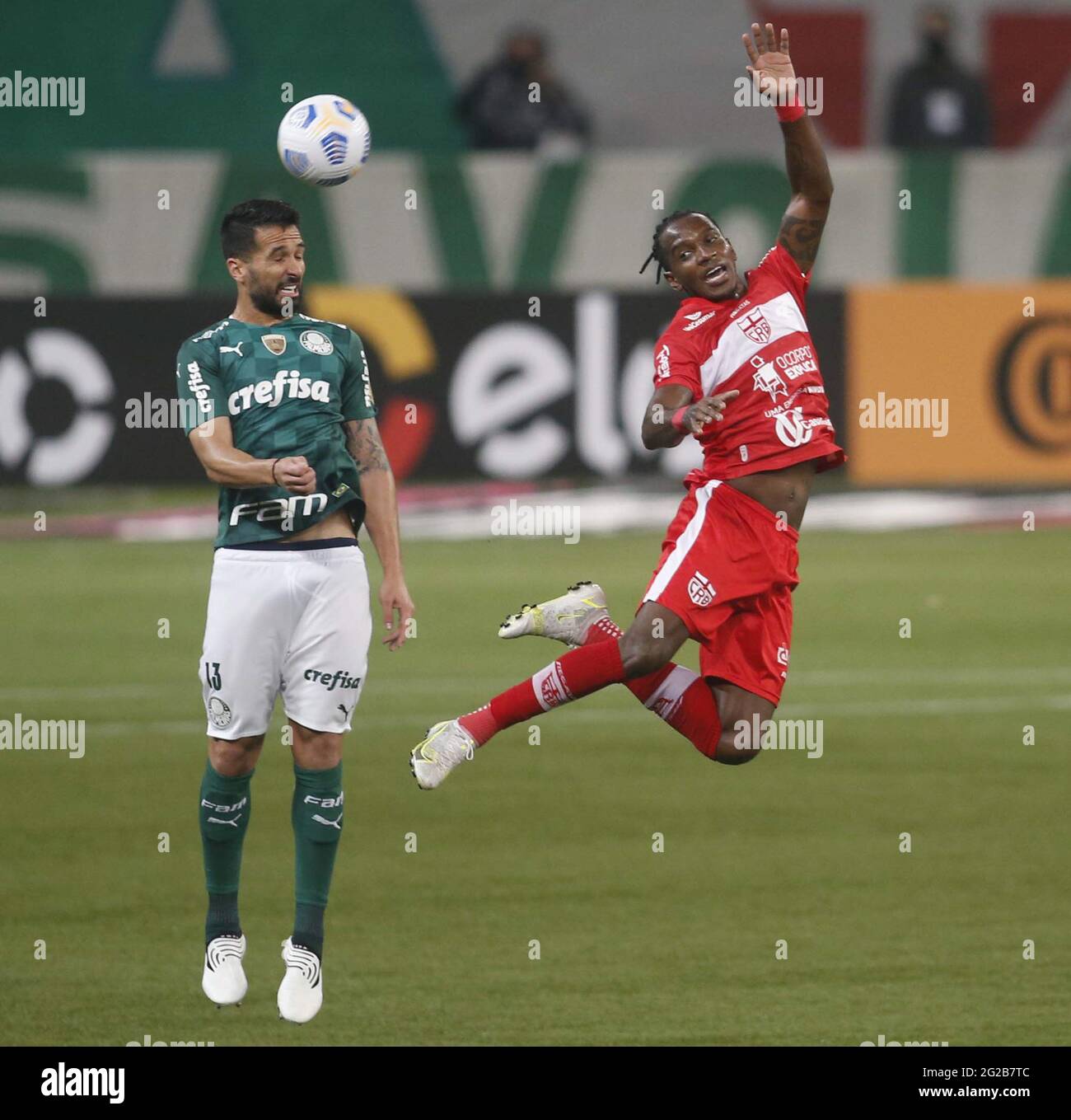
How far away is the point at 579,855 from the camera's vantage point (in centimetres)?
985

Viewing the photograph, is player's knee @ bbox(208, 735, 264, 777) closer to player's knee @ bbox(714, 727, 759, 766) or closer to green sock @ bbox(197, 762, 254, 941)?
green sock @ bbox(197, 762, 254, 941)

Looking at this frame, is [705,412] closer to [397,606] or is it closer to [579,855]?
[397,606]

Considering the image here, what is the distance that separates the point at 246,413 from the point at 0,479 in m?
13.3

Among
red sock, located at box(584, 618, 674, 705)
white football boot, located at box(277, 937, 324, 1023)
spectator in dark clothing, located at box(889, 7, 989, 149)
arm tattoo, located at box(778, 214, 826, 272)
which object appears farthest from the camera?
spectator in dark clothing, located at box(889, 7, 989, 149)

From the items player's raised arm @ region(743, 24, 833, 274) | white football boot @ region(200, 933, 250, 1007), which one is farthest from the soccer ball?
white football boot @ region(200, 933, 250, 1007)

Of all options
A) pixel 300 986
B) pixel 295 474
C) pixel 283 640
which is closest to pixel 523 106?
pixel 283 640

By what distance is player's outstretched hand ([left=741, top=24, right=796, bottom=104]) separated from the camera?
25.3 feet

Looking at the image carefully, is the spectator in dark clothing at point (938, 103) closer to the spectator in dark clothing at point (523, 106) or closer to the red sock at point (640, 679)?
the spectator in dark clothing at point (523, 106)

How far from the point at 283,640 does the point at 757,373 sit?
204 cm

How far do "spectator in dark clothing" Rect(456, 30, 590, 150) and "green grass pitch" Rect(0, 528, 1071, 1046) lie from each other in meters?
8.70

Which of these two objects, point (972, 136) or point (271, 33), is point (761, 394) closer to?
point (972, 136)

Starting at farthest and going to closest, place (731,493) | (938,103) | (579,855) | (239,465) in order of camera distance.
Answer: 1. (938,103)
2. (579,855)
3. (731,493)
4. (239,465)

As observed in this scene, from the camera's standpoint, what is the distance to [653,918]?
28.6ft

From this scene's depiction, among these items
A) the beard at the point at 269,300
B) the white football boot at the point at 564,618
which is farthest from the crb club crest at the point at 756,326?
the beard at the point at 269,300
